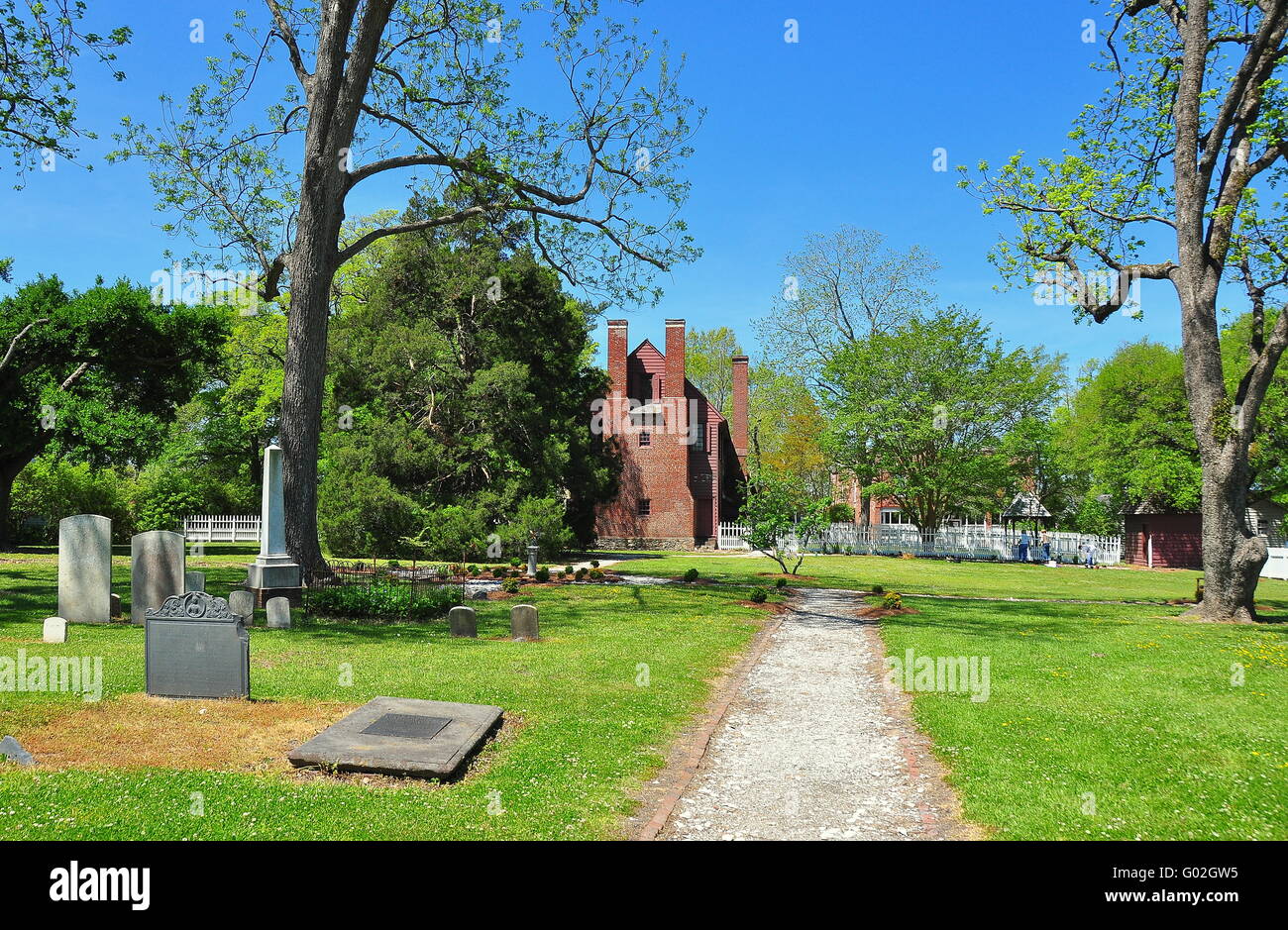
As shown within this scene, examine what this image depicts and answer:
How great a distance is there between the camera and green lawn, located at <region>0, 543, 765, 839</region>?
5.23 m

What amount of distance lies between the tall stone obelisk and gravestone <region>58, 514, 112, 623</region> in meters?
2.48

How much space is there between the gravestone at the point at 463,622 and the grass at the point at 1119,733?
688 cm

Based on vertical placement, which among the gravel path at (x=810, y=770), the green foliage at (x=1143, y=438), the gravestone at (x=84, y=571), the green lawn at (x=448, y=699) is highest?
the green foliage at (x=1143, y=438)

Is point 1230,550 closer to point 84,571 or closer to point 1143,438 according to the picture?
point 84,571

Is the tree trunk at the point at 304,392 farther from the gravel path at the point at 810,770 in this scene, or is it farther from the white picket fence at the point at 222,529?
the white picket fence at the point at 222,529

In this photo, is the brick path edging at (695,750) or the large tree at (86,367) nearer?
the brick path edging at (695,750)

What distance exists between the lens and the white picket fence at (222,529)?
3712 cm

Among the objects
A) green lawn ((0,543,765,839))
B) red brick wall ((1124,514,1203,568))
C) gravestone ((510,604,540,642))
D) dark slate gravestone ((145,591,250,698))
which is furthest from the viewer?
red brick wall ((1124,514,1203,568))

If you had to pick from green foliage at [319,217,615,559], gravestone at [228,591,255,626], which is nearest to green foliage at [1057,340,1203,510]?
green foliage at [319,217,615,559]

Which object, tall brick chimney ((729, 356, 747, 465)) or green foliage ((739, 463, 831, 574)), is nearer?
green foliage ((739, 463, 831, 574))

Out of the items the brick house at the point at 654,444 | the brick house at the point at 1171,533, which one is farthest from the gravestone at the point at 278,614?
the brick house at the point at 1171,533

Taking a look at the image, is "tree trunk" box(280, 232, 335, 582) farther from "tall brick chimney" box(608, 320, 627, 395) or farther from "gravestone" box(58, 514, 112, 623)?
"tall brick chimney" box(608, 320, 627, 395)

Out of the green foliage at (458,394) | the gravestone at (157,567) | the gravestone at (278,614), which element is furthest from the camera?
the green foliage at (458,394)
